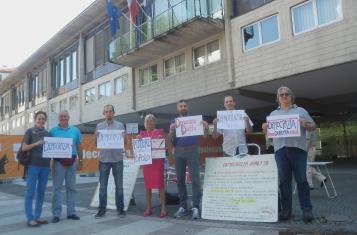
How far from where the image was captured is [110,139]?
24.1 feet

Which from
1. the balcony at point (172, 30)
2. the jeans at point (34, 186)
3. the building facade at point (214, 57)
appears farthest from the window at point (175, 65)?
the jeans at point (34, 186)

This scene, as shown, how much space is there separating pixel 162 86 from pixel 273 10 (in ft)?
29.9

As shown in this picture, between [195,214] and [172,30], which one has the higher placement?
[172,30]

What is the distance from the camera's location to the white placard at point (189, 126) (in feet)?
22.1

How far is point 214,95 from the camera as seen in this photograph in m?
21.2

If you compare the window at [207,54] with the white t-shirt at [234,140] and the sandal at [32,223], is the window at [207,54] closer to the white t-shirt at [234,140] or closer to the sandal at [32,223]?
the white t-shirt at [234,140]

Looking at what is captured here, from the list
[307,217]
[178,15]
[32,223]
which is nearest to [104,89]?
[178,15]

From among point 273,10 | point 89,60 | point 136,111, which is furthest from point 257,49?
point 89,60

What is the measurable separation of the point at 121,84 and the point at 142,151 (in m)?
22.2

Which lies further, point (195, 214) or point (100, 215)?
point (100, 215)

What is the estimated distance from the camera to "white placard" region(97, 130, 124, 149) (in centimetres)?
730

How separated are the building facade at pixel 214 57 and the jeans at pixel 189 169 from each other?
8586 mm

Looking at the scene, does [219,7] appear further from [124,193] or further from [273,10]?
[124,193]

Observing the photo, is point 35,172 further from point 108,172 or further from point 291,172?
point 291,172
